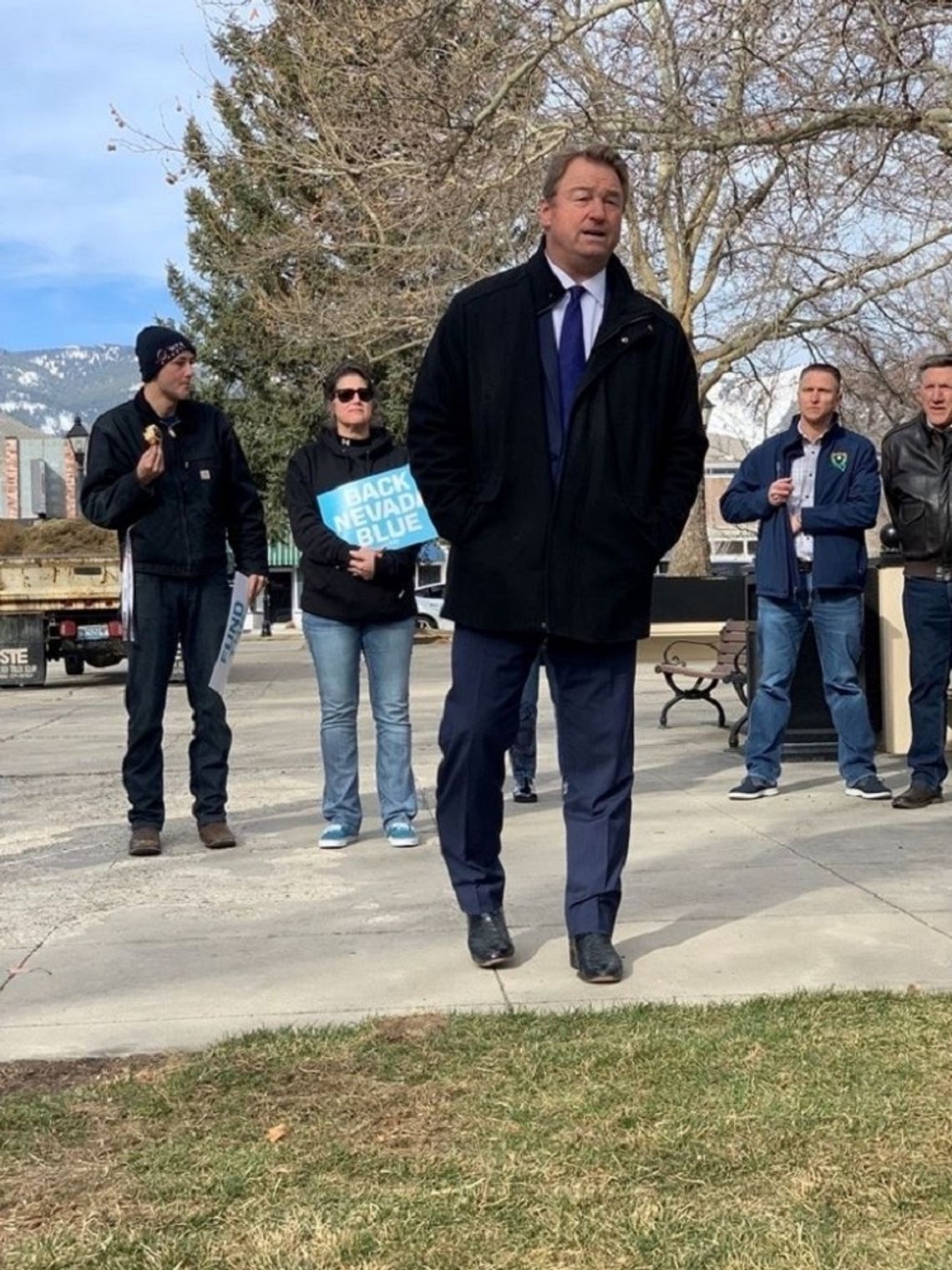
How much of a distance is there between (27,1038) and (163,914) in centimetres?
154

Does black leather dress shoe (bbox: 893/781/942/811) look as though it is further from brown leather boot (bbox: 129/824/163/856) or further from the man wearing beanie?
brown leather boot (bbox: 129/824/163/856)

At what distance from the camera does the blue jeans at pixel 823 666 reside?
26.9ft

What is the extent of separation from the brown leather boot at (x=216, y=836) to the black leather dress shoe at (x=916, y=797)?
3212 mm

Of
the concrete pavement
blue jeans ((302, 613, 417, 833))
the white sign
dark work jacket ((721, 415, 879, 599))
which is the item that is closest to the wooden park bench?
the concrete pavement

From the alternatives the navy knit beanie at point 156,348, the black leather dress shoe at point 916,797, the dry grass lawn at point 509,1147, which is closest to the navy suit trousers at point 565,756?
the dry grass lawn at point 509,1147

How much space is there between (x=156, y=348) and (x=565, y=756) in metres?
Result: 3.09

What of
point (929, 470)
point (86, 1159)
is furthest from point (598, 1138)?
point (929, 470)

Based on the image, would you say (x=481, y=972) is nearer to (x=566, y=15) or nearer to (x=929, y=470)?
(x=929, y=470)

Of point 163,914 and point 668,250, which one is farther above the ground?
point 668,250

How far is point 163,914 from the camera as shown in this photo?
5.76 metres

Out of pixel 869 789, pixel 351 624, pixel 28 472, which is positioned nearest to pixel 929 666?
pixel 869 789

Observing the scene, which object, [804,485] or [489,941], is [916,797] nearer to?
[804,485]

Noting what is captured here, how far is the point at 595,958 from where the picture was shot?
15.4ft

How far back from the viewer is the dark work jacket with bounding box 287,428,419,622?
23.0 ft
